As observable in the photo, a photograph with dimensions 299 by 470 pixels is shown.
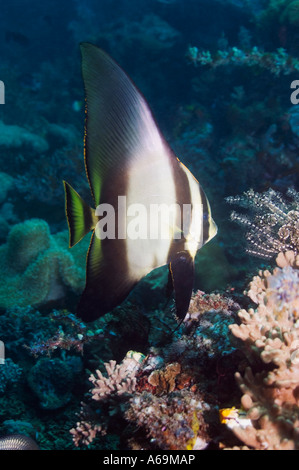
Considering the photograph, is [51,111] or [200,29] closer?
[200,29]

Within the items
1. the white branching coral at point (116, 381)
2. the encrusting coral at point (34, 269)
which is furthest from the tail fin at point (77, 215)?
the encrusting coral at point (34, 269)

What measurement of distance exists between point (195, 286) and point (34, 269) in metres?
2.66

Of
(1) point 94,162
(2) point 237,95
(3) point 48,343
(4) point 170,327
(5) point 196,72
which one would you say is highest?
(5) point 196,72

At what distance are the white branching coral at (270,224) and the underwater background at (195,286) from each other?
2cm

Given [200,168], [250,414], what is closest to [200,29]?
[200,168]

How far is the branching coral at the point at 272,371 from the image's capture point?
157cm

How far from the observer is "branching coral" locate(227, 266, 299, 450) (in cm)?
157

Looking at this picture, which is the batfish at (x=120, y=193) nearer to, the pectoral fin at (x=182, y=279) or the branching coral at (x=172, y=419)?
the pectoral fin at (x=182, y=279)

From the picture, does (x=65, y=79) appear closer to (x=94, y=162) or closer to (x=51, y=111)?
(x=51, y=111)

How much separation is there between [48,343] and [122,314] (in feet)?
3.90

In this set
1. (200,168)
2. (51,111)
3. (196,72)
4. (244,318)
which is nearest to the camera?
(244,318)

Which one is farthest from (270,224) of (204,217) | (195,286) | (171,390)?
(204,217)

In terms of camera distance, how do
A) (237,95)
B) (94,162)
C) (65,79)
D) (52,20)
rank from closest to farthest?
1. (94,162)
2. (237,95)
3. (65,79)
4. (52,20)

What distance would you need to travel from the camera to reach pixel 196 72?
35.6 ft
